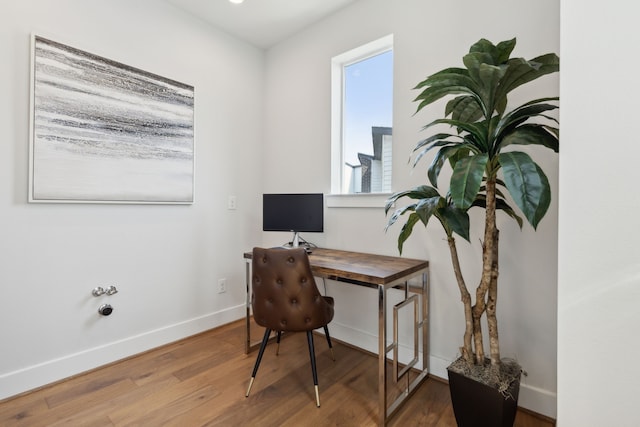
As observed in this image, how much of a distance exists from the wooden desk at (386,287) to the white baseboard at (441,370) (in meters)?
0.09

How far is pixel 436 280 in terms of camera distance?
193 cm

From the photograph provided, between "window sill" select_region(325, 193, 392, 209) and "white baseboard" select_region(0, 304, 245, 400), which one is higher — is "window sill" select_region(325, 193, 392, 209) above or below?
above

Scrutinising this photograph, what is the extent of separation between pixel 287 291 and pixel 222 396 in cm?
75

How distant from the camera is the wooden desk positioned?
1.50m

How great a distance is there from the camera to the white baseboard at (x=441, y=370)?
5.07 ft

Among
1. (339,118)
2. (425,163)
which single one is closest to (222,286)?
(339,118)

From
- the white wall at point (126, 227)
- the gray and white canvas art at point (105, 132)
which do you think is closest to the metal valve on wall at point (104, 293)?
the white wall at point (126, 227)

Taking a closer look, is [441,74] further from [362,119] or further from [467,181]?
[362,119]

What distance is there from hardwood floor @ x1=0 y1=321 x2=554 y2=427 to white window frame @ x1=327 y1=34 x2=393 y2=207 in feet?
3.89

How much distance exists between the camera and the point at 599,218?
0.88m

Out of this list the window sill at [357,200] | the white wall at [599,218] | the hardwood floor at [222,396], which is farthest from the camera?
the window sill at [357,200]

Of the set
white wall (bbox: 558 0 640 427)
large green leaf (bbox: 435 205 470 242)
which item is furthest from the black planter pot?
large green leaf (bbox: 435 205 470 242)

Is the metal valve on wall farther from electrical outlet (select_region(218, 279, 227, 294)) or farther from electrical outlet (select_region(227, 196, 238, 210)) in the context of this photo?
electrical outlet (select_region(227, 196, 238, 210))

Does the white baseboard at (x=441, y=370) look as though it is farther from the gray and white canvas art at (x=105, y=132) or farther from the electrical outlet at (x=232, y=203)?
the gray and white canvas art at (x=105, y=132)
